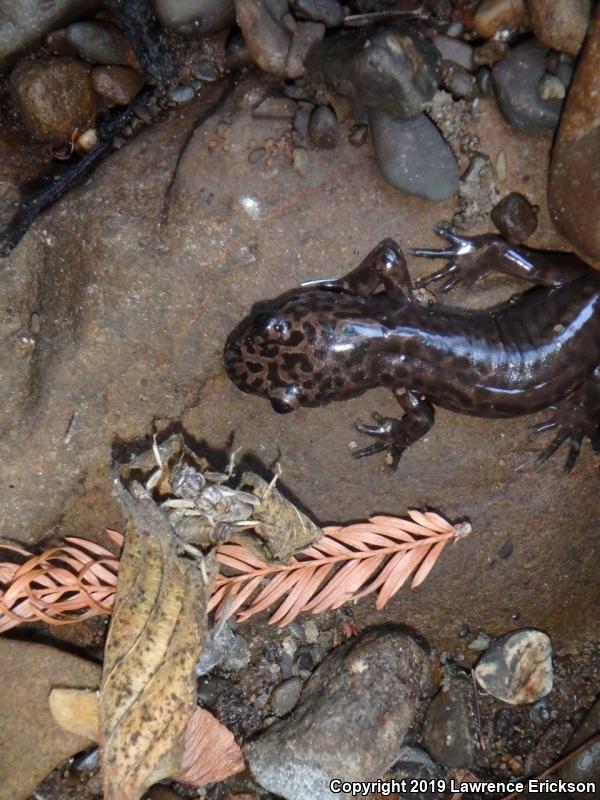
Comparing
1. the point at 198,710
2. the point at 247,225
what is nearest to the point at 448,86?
the point at 247,225

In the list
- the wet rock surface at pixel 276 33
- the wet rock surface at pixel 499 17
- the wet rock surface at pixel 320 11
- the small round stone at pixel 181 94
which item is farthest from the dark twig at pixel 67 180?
the wet rock surface at pixel 499 17

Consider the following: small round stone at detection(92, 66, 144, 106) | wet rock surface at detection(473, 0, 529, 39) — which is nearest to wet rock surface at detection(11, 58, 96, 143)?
small round stone at detection(92, 66, 144, 106)

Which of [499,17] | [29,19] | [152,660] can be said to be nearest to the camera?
[152,660]

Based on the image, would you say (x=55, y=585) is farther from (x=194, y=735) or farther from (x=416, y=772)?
(x=416, y=772)

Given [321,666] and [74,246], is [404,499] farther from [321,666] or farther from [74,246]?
[74,246]

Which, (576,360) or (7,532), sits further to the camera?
(576,360)
